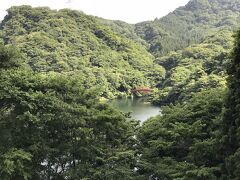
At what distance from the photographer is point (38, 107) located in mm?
22016

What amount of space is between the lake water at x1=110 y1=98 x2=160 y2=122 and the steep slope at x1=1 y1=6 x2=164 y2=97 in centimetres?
846

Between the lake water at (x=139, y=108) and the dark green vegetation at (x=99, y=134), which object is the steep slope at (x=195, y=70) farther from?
the dark green vegetation at (x=99, y=134)

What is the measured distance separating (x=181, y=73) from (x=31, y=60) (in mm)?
Answer: 38562

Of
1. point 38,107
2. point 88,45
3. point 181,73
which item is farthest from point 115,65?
point 38,107

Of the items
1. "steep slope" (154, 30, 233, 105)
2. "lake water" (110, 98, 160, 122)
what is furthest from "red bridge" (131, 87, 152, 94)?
"lake water" (110, 98, 160, 122)

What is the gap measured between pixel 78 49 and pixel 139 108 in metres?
45.3

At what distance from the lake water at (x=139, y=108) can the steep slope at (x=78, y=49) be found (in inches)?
333

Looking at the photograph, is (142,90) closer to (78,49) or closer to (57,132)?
(78,49)

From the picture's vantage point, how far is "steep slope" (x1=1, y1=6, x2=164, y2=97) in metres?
110

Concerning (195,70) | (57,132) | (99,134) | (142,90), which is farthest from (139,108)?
(57,132)

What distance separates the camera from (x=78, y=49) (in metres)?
124

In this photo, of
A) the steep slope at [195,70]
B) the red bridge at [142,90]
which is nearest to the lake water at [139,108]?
the steep slope at [195,70]

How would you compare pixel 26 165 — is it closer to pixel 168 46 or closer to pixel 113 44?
pixel 113 44

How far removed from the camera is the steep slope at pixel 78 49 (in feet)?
360
